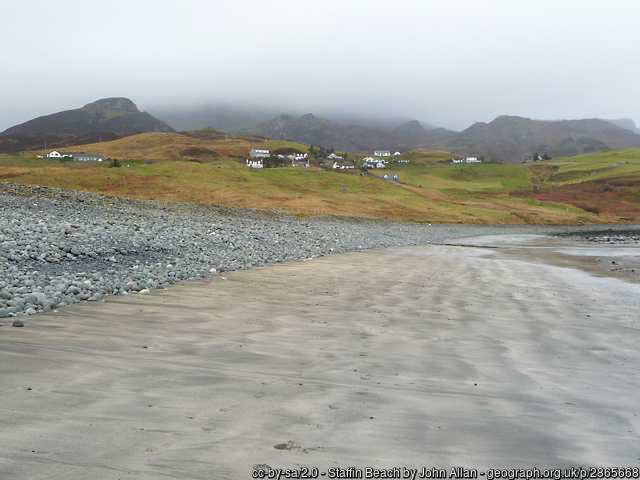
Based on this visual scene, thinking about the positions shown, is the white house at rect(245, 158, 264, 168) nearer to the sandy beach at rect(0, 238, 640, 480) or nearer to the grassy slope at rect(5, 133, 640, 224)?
the grassy slope at rect(5, 133, 640, 224)

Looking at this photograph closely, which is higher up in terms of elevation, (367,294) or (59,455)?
(59,455)

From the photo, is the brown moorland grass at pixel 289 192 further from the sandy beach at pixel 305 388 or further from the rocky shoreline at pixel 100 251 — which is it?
the sandy beach at pixel 305 388

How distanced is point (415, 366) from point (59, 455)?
4.72m

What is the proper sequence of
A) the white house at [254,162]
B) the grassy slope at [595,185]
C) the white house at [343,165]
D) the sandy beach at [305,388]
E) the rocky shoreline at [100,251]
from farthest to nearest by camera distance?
1. the white house at [343,165]
2. the white house at [254,162]
3. the grassy slope at [595,185]
4. the rocky shoreline at [100,251]
5. the sandy beach at [305,388]

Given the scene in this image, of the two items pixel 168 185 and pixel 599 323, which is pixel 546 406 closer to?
pixel 599 323

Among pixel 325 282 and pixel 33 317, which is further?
pixel 325 282

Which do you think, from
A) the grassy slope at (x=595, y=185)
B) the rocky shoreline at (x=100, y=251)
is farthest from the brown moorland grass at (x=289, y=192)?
the rocky shoreline at (x=100, y=251)

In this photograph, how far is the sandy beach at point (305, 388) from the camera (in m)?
4.15

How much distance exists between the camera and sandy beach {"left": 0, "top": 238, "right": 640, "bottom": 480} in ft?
13.6

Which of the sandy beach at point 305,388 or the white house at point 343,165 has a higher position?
the white house at point 343,165

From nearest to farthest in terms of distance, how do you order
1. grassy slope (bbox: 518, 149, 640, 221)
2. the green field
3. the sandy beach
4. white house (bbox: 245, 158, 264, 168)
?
the sandy beach < the green field < grassy slope (bbox: 518, 149, 640, 221) < white house (bbox: 245, 158, 264, 168)

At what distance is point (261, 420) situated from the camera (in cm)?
480

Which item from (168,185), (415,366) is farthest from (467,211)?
(415,366)

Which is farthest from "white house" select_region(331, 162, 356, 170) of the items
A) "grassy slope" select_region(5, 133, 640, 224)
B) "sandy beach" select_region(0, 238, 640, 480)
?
"sandy beach" select_region(0, 238, 640, 480)
